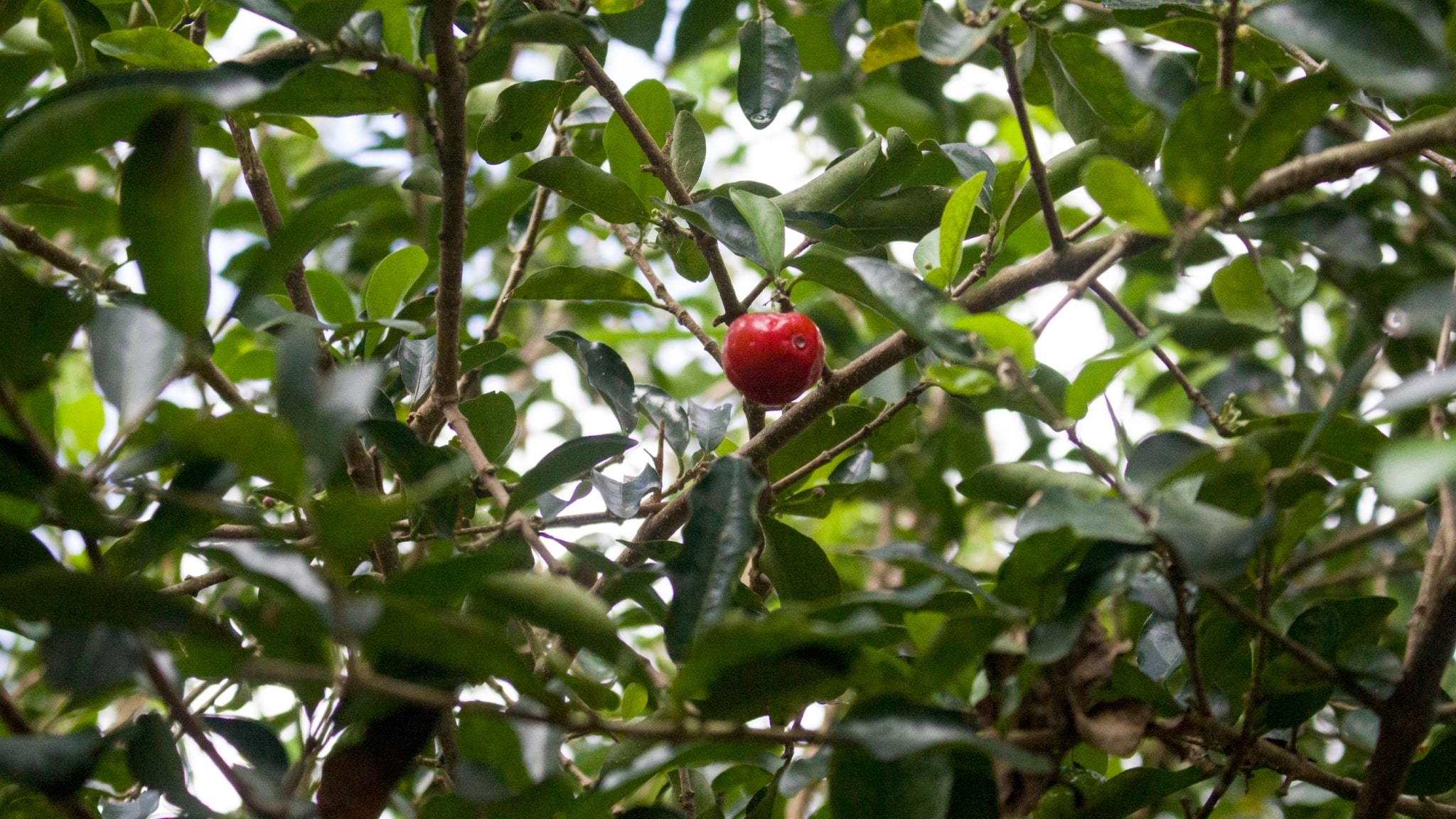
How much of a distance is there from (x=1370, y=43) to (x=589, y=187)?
67cm

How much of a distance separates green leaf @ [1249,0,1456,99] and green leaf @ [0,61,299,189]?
66 centimetres

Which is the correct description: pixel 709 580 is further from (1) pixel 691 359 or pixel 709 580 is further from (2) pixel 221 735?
(1) pixel 691 359

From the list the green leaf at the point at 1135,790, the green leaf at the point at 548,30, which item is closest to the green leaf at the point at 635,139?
the green leaf at the point at 548,30

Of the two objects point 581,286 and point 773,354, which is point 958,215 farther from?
point 581,286

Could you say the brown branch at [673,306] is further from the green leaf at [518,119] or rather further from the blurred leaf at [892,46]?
the blurred leaf at [892,46]

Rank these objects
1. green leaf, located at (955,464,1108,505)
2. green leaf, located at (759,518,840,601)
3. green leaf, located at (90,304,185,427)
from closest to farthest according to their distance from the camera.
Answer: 1. green leaf, located at (90,304,185,427)
2. green leaf, located at (955,464,1108,505)
3. green leaf, located at (759,518,840,601)

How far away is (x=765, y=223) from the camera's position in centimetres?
100

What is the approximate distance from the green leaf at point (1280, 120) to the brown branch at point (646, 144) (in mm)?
518

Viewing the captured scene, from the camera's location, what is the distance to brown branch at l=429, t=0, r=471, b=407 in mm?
788

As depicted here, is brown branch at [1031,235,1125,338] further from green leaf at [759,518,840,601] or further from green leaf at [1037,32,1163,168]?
green leaf at [759,518,840,601]

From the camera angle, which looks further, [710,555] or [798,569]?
[798,569]

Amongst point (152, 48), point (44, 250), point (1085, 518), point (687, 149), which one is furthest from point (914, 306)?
point (44, 250)

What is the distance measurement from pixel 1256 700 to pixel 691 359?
2.04 meters

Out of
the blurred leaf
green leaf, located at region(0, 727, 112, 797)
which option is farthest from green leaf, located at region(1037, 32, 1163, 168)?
green leaf, located at region(0, 727, 112, 797)
